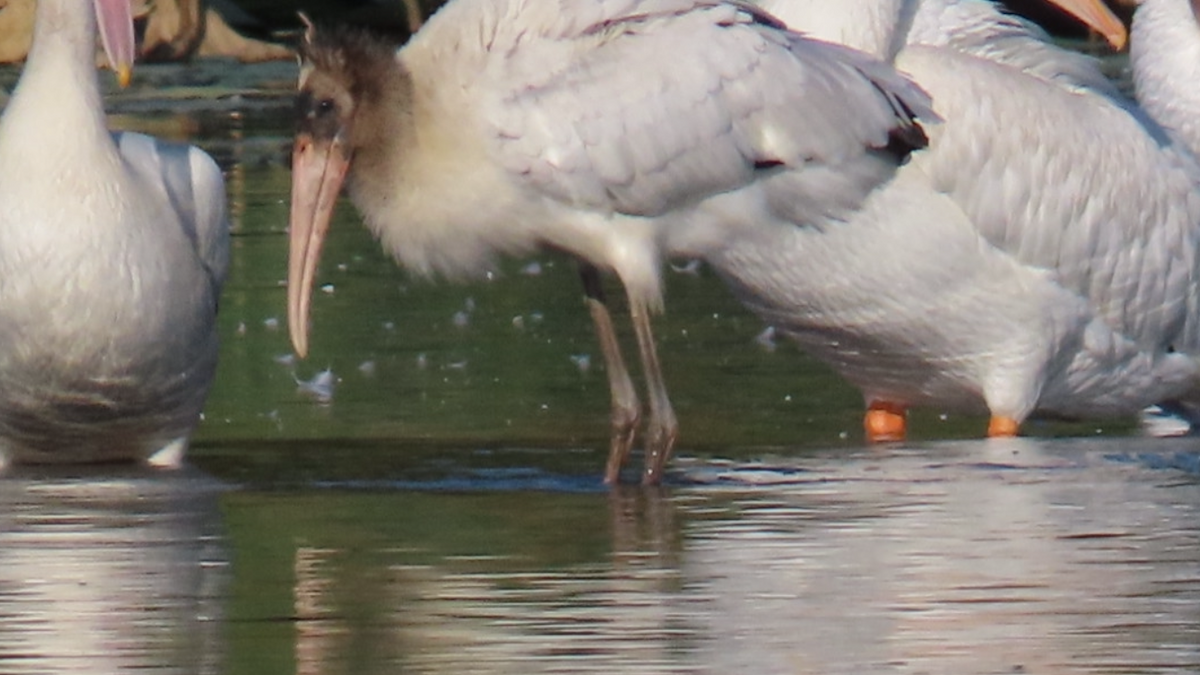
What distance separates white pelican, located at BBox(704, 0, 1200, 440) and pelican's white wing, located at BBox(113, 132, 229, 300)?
1.37 metres

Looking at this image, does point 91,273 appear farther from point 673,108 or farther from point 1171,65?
point 1171,65

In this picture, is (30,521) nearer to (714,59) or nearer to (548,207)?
(548,207)

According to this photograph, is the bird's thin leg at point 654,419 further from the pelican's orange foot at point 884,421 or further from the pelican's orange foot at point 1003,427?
the pelican's orange foot at point 1003,427

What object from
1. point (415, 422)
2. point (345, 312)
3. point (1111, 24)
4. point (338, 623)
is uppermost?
point (338, 623)

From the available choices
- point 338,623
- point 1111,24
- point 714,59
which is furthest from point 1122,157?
point 338,623

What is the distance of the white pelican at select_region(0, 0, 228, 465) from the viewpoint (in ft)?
25.6

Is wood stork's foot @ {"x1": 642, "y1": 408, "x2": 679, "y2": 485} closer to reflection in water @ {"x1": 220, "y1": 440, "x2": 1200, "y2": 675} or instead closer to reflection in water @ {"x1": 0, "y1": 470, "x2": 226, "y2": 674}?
reflection in water @ {"x1": 220, "y1": 440, "x2": 1200, "y2": 675}

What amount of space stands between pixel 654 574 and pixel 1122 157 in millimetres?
3412

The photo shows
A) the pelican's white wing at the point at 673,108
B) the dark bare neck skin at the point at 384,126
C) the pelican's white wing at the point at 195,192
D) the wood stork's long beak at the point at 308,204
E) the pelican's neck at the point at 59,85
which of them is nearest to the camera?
the pelican's white wing at the point at 673,108

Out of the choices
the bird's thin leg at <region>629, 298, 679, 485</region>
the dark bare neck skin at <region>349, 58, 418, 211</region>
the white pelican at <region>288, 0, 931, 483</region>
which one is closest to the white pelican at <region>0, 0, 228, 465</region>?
the white pelican at <region>288, 0, 931, 483</region>

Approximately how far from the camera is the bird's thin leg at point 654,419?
7.70 metres

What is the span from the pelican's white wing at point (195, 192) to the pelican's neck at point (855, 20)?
66.5 inches

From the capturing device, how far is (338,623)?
18.2 ft

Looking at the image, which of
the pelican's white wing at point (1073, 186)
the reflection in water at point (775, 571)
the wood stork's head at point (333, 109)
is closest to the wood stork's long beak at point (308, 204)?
the wood stork's head at point (333, 109)
